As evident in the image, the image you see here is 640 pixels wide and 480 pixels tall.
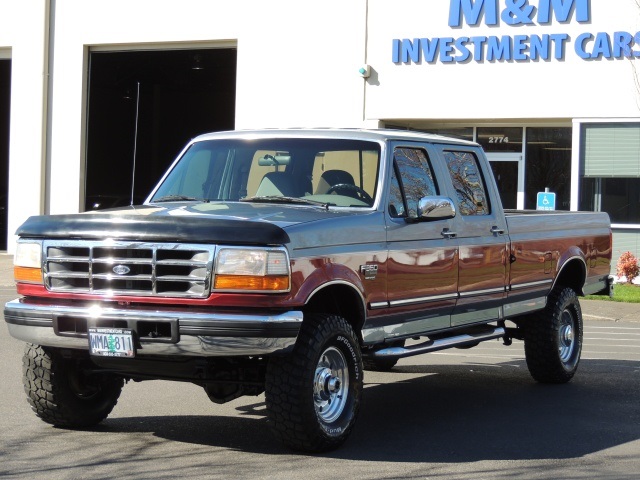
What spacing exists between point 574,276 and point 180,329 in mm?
5413

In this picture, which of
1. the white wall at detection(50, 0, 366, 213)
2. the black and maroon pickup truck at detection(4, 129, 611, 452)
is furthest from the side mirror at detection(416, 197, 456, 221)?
the white wall at detection(50, 0, 366, 213)

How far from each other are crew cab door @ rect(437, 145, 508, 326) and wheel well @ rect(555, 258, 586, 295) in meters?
1.54

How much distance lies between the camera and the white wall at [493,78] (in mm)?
22812

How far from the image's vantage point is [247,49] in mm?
25781

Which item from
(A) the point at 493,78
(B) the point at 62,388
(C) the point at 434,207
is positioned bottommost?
(B) the point at 62,388

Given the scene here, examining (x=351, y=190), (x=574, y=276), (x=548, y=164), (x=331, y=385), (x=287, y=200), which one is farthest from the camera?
(x=548, y=164)

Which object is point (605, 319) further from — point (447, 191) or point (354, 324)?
point (354, 324)

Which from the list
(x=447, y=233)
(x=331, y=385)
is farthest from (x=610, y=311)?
(x=331, y=385)

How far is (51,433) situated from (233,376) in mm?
1362

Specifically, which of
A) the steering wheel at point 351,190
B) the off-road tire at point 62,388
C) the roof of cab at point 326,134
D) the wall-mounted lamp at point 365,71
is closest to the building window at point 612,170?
the wall-mounted lamp at point 365,71

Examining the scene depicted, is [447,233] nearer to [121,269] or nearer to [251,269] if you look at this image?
[251,269]

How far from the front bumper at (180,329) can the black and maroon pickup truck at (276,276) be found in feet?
0.04

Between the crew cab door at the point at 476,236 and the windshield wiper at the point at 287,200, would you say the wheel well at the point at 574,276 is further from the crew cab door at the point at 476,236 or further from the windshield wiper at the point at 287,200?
the windshield wiper at the point at 287,200

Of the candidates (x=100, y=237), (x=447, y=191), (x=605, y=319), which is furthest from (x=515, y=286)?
(x=605, y=319)
